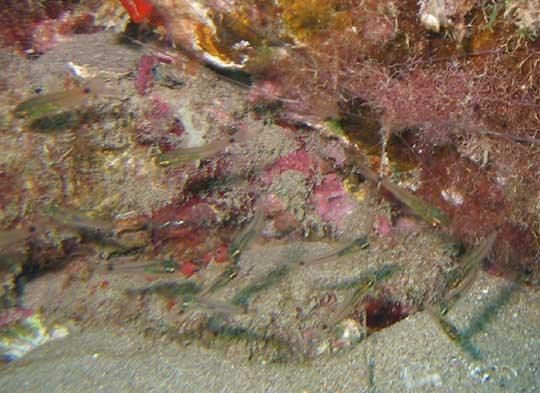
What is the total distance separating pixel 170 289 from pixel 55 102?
201 cm

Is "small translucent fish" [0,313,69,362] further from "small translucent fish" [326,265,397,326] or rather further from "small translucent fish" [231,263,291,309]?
"small translucent fish" [326,265,397,326]

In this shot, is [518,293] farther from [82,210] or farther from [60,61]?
[60,61]

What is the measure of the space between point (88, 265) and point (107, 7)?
2696mm

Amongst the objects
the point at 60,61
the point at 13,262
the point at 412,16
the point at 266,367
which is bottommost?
the point at 13,262

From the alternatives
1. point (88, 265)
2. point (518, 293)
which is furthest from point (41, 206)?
point (518, 293)

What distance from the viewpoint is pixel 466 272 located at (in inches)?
151

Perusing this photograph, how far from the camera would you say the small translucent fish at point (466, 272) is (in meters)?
3.73

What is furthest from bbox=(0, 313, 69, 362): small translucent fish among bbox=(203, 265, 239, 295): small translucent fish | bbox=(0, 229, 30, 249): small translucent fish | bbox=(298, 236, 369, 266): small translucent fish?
bbox=(298, 236, 369, 266): small translucent fish

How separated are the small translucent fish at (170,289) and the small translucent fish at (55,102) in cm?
186

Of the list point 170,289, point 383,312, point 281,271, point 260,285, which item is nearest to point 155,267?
point 170,289

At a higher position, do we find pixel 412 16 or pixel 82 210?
pixel 412 16

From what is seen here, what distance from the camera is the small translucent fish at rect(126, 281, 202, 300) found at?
4445 millimetres

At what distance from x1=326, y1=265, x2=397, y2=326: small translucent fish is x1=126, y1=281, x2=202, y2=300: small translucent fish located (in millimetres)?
1363

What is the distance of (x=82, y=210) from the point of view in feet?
14.2
